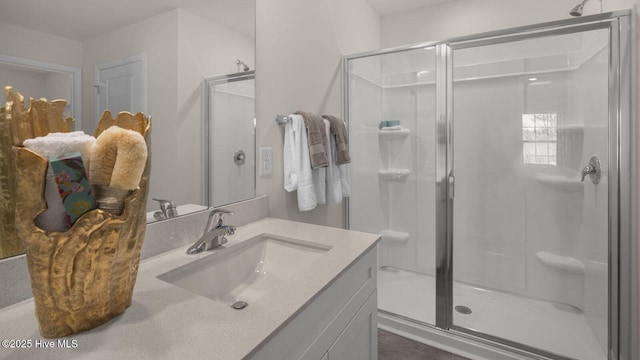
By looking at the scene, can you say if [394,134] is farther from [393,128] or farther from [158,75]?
[158,75]

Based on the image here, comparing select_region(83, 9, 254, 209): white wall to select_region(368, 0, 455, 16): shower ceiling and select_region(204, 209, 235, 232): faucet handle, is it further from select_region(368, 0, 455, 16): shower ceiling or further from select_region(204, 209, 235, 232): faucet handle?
select_region(368, 0, 455, 16): shower ceiling

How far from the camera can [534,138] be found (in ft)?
6.80

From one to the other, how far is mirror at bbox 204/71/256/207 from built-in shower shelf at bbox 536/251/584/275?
206cm

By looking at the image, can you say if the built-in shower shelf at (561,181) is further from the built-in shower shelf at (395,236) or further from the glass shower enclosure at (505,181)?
the built-in shower shelf at (395,236)

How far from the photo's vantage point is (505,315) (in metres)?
1.94

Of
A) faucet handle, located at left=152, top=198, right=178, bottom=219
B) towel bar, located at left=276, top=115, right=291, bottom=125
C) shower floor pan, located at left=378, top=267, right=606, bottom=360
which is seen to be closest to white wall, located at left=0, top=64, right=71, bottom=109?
faucet handle, located at left=152, top=198, right=178, bottom=219

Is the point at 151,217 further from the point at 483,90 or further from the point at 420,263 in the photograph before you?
the point at 483,90

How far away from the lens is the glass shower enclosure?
5.11 ft

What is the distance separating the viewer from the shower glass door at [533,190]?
1669mm

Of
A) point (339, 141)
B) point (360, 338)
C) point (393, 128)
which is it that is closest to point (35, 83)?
point (360, 338)

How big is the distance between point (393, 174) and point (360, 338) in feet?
5.70

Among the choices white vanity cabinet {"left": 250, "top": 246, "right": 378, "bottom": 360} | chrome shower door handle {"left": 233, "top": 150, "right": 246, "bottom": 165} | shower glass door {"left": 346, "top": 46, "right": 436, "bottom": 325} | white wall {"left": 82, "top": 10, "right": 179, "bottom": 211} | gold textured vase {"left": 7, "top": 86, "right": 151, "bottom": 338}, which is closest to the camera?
gold textured vase {"left": 7, "top": 86, "right": 151, "bottom": 338}

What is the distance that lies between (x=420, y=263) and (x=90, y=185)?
2436 mm

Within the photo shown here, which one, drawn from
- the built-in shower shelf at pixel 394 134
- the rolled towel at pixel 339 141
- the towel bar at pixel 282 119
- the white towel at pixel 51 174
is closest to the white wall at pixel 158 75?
the white towel at pixel 51 174
